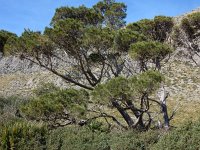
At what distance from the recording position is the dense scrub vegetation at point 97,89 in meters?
11.8

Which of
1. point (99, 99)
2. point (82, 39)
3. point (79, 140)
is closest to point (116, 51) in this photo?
Result: point (82, 39)

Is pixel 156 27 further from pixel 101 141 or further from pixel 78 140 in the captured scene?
pixel 78 140

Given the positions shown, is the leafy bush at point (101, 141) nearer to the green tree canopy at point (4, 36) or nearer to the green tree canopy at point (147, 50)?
the green tree canopy at point (147, 50)

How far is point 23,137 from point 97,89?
124 inches

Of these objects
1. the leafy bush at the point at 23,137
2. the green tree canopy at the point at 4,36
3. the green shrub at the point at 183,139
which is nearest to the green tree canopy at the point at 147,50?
the leafy bush at the point at 23,137

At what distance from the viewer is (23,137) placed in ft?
41.8

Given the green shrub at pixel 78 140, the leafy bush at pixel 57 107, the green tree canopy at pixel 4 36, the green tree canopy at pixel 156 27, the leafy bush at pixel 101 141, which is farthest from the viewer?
the green tree canopy at pixel 4 36

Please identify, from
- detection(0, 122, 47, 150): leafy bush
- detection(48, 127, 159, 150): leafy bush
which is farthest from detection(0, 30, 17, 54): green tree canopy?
detection(48, 127, 159, 150): leafy bush

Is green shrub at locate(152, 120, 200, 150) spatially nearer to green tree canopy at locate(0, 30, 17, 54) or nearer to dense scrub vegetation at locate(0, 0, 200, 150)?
dense scrub vegetation at locate(0, 0, 200, 150)

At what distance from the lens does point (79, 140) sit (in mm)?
11852

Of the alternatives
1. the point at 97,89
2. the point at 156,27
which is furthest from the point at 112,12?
the point at 97,89

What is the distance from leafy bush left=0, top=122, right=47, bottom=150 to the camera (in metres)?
12.4

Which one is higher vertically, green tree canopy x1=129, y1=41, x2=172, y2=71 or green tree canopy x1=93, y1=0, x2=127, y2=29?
green tree canopy x1=93, y1=0, x2=127, y2=29

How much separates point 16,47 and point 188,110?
16528 mm
